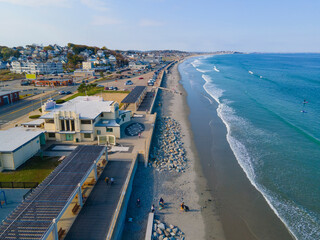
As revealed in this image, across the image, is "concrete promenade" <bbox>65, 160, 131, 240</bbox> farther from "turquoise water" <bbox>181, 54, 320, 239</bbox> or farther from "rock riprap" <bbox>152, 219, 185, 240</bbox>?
"turquoise water" <bbox>181, 54, 320, 239</bbox>

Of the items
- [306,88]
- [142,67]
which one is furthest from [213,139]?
[142,67]

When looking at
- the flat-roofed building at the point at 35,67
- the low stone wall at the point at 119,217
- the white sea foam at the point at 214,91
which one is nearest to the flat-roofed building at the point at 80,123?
the low stone wall at the point at 119,217

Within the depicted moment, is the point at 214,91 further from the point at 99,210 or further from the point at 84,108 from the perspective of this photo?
the point at 99,210

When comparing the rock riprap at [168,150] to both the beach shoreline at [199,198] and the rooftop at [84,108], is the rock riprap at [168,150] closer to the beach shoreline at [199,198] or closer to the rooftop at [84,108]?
the beach shoreline at [199,198]

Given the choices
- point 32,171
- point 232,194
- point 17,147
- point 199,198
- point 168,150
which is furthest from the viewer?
point 168,150

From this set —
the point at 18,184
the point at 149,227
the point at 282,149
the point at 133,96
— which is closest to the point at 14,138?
the point at 18,184

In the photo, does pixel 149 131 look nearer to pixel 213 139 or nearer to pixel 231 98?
pixel 213 139
